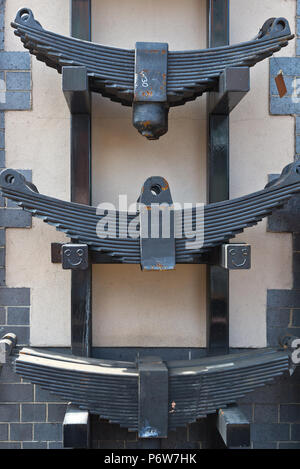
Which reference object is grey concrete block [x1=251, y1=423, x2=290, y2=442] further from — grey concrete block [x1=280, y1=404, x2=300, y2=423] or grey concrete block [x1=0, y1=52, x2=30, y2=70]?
grey concrete block [x1=0, y1=52, x2=30, y2=70]

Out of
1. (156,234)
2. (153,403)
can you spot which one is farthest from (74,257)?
(153,403)

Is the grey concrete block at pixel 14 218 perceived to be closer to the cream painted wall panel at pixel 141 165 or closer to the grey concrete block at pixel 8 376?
the cream painted wall panel at pixel 141 165

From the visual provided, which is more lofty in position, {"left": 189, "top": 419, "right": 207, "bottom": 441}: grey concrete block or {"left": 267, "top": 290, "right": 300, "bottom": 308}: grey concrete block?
{"left": 267, "top": 290, "right": 300, "bottom": 308}: grey concrete block

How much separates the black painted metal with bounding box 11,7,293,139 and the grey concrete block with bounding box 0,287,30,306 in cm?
75

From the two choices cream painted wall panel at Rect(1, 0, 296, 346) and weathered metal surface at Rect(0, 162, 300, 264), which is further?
cream painted wall panel at Rect(1, 0, 296, 346)

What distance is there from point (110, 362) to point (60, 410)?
1.10ft

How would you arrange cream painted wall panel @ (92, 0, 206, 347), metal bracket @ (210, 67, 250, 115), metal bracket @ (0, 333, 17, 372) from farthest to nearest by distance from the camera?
cream painted wall panel @ (92, 0, 206, 347) < metal bracket @ (0, 333, 17, 372) < metal bracket @ (210, 67, 250, 115)

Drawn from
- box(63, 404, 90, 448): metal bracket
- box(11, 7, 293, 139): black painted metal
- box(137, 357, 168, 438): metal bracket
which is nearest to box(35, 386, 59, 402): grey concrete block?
box(63, 404, 90, 448): metal bracket

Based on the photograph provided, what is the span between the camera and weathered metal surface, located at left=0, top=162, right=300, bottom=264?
110 centimetres

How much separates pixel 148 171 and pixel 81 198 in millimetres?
273

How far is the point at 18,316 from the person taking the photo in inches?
53.6

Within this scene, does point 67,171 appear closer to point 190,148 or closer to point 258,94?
point 190,148

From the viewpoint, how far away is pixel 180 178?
1.36 m

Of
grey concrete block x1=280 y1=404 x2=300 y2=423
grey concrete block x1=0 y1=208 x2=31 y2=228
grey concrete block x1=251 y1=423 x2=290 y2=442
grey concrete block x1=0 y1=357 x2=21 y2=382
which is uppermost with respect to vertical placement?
grey concrete block x1=0 y1=208 x2=31 y2=228
